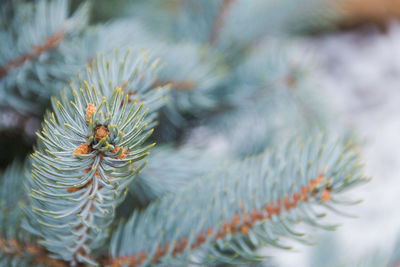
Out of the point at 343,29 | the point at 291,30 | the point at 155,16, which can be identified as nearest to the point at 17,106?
the point at 155,16

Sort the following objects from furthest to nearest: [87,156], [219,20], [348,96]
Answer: [348,96] → [219,20] → [87,156]

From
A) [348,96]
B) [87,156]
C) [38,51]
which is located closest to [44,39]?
[38,51]

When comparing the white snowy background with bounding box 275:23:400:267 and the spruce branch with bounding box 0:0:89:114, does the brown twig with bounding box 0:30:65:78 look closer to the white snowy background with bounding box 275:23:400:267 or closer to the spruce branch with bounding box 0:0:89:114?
the spruce branch with bounding box 0:0:89:114

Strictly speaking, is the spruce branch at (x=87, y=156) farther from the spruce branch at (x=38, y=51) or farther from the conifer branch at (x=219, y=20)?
the conifer branch at (x=219, y=20)

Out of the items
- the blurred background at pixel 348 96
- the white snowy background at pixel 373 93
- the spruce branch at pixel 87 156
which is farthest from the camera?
the white snowy background at pixel 373 93

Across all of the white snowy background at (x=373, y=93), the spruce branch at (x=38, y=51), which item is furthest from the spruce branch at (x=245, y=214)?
the white snowy background at (x=373, y=93)

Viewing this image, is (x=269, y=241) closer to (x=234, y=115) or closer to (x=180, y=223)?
(x=180, y=223)

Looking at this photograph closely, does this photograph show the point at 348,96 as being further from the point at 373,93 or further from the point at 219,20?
the point at 219,20
